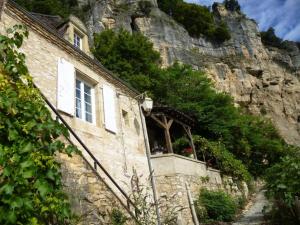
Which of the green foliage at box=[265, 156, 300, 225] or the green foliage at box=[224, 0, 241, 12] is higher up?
the green foliage at box=[224, 0, 241, 12]

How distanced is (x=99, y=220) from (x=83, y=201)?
0.39 meters

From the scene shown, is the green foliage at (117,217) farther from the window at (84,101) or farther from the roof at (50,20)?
the roof at (50,20)

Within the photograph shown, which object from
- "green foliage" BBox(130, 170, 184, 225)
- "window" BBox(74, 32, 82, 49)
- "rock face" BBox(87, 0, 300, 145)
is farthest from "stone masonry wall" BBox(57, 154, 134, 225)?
"rock face" BBox(87, 0, 300, 145)

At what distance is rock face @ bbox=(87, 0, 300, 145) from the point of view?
2612cm

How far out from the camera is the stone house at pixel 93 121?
4.78 m

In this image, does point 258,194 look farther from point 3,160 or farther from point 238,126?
point 3,160

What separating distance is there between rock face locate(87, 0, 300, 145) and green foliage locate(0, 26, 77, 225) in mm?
21726

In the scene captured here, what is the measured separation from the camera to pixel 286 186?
6375mm

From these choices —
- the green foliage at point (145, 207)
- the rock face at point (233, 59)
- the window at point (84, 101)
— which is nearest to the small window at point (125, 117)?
the window at point (84, 101)

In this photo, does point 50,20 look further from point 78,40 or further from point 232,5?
point 232,5

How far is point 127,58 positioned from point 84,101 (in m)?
10.7

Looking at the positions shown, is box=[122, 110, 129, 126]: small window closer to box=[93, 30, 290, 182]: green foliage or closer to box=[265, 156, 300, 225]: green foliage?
box=[265, 156, 300, 225]: green foliage

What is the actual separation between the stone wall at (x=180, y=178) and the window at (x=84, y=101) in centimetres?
312

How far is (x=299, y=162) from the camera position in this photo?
6.27 m
